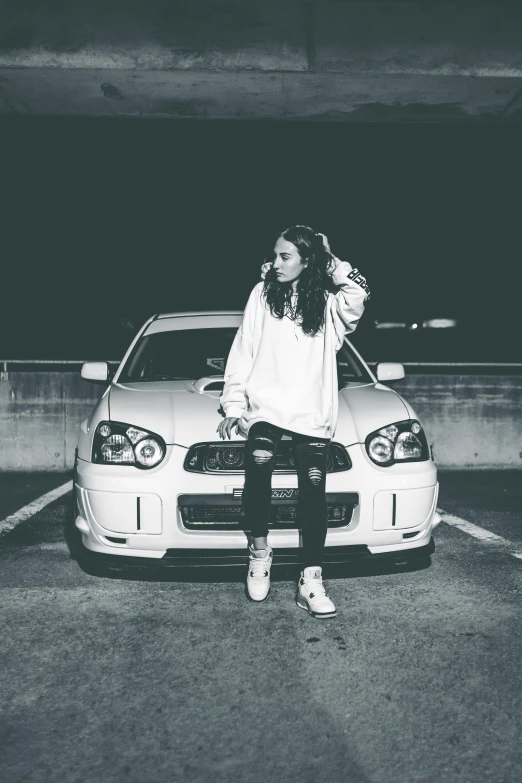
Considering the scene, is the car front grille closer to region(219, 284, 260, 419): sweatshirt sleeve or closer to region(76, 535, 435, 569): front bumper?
region(76, 535, 435, 569): front bumper

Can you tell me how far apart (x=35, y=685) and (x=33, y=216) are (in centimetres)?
2250

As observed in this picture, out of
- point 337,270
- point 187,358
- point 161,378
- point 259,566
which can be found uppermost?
point 337,270

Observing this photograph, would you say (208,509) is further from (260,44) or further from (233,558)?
(260,44)

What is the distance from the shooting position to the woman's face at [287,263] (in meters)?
3.53

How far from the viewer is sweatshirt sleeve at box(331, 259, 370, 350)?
3523mm

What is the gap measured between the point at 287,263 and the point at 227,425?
0.77 m

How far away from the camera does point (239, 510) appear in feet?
11.6

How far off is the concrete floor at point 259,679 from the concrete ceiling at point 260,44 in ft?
15.0

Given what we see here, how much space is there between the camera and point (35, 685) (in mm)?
2738

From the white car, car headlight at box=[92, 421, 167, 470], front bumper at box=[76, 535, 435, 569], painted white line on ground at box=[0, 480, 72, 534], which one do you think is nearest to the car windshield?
the white car

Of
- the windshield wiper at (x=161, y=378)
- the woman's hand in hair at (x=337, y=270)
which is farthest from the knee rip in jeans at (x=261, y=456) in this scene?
the windshield wiper at (x=161, y=378)

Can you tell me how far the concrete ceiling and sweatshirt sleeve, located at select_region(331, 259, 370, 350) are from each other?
4000 mm

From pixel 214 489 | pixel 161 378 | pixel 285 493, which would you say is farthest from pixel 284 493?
pixel 161 378

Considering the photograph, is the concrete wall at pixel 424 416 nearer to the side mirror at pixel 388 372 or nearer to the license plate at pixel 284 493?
the side mirror at pixel 388 372
